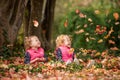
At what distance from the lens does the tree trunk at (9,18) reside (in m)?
12.3

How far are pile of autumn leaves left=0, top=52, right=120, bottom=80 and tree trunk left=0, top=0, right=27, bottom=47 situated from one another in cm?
229

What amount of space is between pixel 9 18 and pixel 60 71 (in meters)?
3.82

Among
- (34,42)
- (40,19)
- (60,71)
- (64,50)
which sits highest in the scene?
(40,19)

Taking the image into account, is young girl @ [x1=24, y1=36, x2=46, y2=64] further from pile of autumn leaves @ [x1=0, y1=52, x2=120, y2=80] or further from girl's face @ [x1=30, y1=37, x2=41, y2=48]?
pile of autumn leaves @ [x1=0, y1=52, x2=120, y2=80]

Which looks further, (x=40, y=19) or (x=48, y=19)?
(x=48, y=19)

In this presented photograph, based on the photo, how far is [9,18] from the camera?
508 inches

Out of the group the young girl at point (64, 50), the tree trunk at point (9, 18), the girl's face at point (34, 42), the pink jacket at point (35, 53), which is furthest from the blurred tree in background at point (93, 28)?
the girl's face at point (34, 42)

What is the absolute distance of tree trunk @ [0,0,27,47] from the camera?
12336 millimetres

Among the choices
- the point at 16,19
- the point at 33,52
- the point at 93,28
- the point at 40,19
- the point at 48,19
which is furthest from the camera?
the point at 93,28

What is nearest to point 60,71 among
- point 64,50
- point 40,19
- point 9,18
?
point 64,50

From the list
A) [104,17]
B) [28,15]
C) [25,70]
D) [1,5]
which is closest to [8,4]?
[1,5]

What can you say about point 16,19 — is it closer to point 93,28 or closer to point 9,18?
point 9,18

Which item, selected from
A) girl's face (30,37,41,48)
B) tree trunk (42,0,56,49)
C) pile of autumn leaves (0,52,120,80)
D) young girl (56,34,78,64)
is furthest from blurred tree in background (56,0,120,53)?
pile of autumn leaves (0,52,120,80)

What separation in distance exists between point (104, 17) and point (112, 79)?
10394mm
